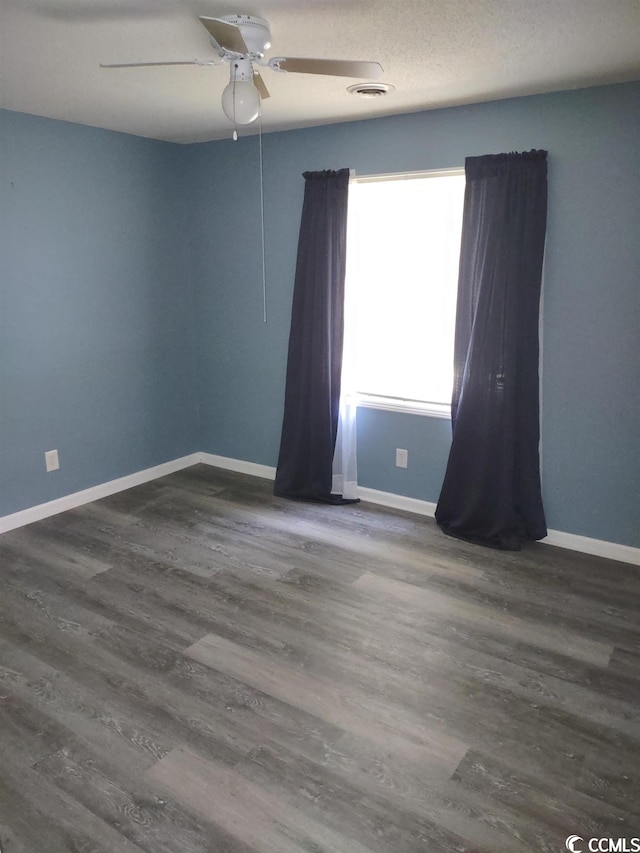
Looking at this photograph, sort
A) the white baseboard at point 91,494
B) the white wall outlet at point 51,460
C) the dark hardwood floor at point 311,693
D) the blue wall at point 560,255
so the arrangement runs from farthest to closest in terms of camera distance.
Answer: the white wall outlet at point 51,460
the white baseboard at point 91,494
the blue wall at point 560,255
the dark hardwood floor at point 311,693

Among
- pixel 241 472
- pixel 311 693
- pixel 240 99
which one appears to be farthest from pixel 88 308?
pixel 311 693

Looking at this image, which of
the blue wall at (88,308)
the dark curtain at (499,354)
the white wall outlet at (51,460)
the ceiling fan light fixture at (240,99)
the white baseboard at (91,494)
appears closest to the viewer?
the ceiling fan light fixture at (240,99)

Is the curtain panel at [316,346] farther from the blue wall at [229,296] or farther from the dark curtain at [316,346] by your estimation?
the blue wall at [229,296]

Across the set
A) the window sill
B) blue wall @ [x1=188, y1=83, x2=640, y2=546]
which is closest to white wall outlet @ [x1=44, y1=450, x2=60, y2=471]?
blue wall @ [x1=188, y1=83, x2=640, y2=546]

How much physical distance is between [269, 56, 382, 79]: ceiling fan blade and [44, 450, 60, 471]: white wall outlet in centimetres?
270

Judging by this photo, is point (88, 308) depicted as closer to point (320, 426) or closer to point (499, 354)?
point (320, 426)

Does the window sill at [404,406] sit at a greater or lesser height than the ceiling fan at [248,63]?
lesser

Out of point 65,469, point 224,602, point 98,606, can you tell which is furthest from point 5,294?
point 224,602

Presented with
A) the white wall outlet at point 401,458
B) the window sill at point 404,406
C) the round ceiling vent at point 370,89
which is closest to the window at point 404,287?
the window sill at point 404,406

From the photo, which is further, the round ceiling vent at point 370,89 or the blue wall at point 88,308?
the blue wall at point 88,308

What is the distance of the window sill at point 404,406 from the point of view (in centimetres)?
374

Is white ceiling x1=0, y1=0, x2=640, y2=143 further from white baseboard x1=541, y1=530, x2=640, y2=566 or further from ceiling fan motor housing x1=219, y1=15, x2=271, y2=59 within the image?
white baseboard x1=541, y1=530, x2=640, y2=566

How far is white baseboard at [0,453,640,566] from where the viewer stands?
3.33 metres

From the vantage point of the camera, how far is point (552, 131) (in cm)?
310
